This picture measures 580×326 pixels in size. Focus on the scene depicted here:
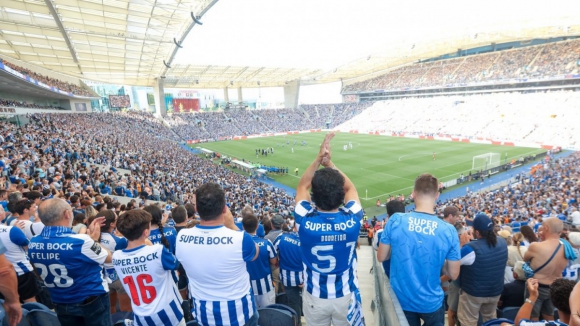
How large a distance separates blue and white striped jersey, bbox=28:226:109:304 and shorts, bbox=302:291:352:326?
2.20 m

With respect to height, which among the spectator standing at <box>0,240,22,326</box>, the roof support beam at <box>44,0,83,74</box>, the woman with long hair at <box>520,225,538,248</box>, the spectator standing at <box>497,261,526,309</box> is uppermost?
the roof support beam at <box>44,0,83,74</box>

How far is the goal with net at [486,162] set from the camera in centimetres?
2916

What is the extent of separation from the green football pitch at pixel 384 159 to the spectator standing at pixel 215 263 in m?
→ 19.7

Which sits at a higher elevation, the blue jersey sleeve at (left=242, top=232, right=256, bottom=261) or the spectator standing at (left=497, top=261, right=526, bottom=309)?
the blue jersey sleeve at (left=242, top=232, right=256, bottom=261)

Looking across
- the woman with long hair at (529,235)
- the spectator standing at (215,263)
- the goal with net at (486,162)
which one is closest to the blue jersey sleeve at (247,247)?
the spectator standing at (215,263)

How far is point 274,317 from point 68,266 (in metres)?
2.11

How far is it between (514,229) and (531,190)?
10.7 m

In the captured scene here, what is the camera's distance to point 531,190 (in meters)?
18.1

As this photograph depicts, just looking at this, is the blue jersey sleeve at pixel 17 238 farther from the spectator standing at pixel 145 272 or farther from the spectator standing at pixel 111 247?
the spectator standing at pixel 145 272

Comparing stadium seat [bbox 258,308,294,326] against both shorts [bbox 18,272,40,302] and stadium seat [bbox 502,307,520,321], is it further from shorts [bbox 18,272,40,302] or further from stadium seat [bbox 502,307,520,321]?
shorts [bbox 18,272,40,302]

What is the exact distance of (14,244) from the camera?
3.72 meters

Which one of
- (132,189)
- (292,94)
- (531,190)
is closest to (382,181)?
(531,190)

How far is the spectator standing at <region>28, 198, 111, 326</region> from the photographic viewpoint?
3051 mm

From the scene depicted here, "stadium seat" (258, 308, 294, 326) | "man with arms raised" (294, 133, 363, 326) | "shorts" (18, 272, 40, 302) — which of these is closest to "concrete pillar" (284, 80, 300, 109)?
"shorts" (18, 272, 40, 302)
